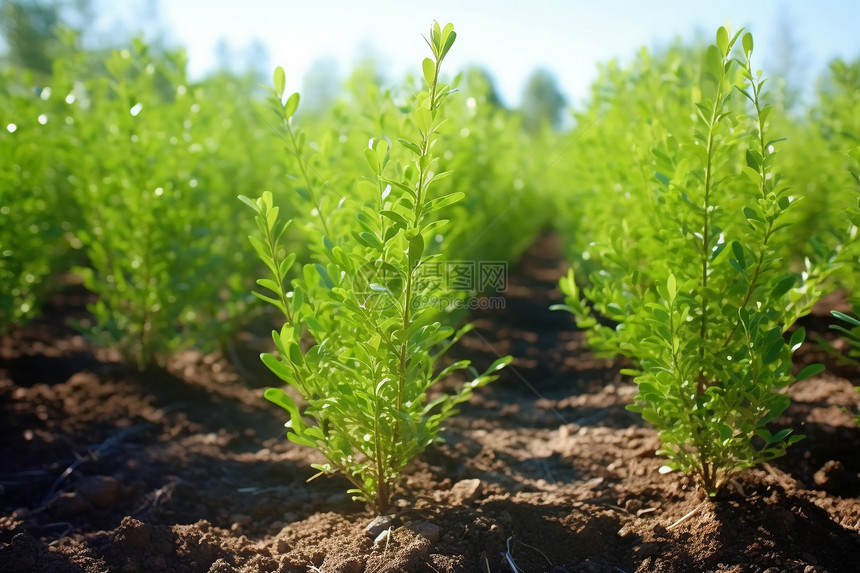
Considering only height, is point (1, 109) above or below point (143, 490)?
above

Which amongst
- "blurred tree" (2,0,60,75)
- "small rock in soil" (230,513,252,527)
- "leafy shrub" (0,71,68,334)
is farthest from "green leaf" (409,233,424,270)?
"blurred tree" (2,0,60,75)

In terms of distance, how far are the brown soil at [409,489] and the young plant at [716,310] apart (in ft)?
0.97

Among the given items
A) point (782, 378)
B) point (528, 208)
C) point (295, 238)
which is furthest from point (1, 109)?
point (528, 208)

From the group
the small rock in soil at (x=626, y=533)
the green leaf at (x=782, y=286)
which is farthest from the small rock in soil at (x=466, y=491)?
the green leaf at (x=782, y=286)

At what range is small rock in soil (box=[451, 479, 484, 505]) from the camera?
2521mm

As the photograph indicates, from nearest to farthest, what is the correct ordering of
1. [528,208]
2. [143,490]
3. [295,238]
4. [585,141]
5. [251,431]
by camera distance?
[143,490] → [251,431] → [585,141] → [295,238] → [528,208]

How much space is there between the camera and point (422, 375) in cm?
232

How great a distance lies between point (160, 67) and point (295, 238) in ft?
7.56

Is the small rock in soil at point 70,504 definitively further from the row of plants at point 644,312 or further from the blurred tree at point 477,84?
the blurred tree at point 477,84

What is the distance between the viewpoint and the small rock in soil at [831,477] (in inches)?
100

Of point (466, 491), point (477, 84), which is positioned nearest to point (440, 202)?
point (466, 491)

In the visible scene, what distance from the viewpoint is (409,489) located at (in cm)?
269

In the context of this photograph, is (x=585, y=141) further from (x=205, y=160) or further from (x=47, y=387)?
(x=47, y=387)

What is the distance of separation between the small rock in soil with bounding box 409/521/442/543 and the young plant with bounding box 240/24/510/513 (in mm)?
230
